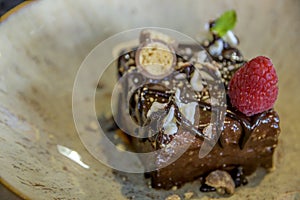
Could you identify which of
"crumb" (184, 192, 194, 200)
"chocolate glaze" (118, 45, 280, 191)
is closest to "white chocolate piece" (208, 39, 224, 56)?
"chocolate glaze" (118, 45, 280, 191)

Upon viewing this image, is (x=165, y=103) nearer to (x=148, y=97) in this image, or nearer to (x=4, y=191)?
(x=148, y=97)

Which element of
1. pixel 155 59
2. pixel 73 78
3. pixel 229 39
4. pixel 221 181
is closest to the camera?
pixel 221 181

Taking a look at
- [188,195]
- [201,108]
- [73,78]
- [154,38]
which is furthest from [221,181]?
[73,78]

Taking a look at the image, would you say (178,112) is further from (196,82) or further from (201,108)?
(196,82)

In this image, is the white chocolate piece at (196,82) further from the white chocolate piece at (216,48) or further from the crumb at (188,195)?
the crumb at (188,195)

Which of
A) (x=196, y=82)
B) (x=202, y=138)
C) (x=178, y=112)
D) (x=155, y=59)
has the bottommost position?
(x=202, y=138)

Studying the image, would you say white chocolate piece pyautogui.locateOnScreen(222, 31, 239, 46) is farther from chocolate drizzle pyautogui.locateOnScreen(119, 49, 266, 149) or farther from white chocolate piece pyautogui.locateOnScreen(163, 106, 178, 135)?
white chocolate piece pyautogui.locateOnScreen(163, 106, 178, 135)

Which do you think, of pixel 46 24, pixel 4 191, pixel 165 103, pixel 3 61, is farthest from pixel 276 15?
pixel 4 191
